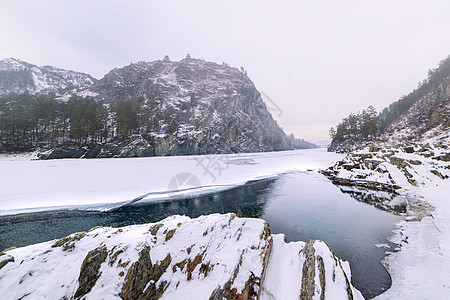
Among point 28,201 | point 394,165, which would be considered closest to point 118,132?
point 28,201

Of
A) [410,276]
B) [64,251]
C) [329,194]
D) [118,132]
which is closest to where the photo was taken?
[64,251]

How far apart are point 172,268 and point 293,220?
28.0 feet

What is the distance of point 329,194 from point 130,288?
17.4 metres

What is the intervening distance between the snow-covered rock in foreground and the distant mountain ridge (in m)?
39.6

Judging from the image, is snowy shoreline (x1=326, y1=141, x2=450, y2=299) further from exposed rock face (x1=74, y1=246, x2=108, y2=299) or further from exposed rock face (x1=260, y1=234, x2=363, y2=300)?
exposed rock face (x1=74, y1=246, x2=108, y2=299)

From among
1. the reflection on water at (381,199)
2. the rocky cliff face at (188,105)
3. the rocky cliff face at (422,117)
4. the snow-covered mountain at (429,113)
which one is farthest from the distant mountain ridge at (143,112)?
the snow-covered mountain at (429,113)

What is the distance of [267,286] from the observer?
3.93 metres

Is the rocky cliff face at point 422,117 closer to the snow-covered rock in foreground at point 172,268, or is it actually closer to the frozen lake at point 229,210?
the frozen lake at point 229,210

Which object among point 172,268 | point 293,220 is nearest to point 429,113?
point 293,220

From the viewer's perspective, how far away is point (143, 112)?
2191 inches

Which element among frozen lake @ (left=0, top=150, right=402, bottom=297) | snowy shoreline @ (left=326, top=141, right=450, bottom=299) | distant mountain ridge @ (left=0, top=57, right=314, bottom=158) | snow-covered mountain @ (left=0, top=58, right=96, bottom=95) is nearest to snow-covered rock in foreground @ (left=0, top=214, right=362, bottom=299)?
snowy shoreline @ (left=326, top=141, right=450, bottom=299)

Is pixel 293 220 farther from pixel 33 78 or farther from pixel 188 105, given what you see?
pixel 33 78

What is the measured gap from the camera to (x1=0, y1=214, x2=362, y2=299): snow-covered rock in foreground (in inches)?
138

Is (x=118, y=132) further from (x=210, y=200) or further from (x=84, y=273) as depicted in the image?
(x=84, y=273)
